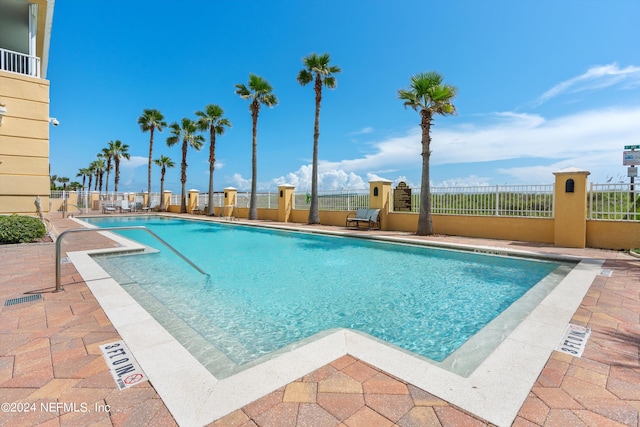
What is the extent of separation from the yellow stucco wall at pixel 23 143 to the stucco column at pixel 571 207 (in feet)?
50.8

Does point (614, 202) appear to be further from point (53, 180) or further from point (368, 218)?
point (53, 180)

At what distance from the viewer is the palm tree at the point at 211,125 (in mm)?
22125

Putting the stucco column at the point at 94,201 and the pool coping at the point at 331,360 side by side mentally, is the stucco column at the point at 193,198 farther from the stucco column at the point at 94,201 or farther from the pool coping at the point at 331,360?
the pool coping at the point at 331,360

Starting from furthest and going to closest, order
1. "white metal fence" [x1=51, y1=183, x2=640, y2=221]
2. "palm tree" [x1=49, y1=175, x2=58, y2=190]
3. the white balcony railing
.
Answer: "palm tree" [x1=49, y1=175, x2=58, y2=190] < the white balcony railing < "white metal fence" [x1=51, y1=183, x2=640, y2=221]

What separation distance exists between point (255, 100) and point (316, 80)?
5.36m

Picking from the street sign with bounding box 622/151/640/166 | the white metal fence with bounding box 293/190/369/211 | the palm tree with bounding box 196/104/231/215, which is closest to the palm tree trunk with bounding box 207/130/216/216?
the palm tree with bounding box 196/104/231/215

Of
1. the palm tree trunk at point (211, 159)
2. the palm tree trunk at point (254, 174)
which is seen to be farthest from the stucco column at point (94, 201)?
the palm tree trunk at point (254, 174)

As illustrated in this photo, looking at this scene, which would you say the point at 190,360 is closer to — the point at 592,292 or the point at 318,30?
the point at 592,292

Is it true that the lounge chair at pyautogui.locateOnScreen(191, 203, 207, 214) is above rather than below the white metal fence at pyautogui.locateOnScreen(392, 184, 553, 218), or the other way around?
below

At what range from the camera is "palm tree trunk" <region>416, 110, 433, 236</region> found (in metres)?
10.5

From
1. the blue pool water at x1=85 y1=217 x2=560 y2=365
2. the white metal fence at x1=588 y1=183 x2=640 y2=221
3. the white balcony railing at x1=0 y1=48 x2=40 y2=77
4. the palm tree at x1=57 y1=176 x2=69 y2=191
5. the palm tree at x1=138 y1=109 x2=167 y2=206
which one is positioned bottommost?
the blue pool water at x1=85 y1=217 x2=560 y2=365

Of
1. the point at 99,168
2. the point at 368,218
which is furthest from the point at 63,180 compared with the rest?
the point at 368,218

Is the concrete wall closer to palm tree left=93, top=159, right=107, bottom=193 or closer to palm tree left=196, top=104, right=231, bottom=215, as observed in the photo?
palm tree left=196, top=104, right=231, bottom=215

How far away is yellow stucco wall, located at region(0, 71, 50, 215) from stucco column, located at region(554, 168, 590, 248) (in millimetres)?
15488
